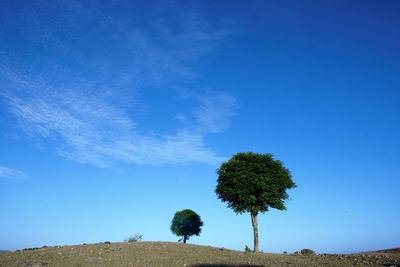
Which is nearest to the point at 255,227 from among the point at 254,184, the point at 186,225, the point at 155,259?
the point at 254,184

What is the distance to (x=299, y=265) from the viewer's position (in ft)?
77.0

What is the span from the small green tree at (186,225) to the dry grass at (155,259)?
2988cm

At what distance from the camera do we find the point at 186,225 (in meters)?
59.6

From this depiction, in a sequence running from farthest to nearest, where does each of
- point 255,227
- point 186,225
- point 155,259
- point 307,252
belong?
point 186,225
point 255,227
point 307,252
point 155,259

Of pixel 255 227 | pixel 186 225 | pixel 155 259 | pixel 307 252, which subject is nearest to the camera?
pixel 155 259

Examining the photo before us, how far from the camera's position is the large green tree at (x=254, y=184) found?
3581 centimetres

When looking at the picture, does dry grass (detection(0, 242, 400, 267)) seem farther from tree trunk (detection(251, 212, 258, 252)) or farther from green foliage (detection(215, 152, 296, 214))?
green foliage (detection(215, 152, 296, 214))

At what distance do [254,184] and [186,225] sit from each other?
2946 cm

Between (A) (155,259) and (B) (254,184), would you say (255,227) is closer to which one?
(B) (254,184)

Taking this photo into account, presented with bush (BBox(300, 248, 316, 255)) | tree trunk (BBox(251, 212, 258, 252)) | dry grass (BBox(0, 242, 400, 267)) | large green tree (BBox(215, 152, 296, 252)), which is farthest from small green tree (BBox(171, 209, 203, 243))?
bush (BBox(300, 248, 316, 255))

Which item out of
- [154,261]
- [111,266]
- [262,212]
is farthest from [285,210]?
[111,266]

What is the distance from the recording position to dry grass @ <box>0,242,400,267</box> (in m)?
23.8

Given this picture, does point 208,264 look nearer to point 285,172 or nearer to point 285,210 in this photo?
point 285,210

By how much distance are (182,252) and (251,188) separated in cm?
1271
